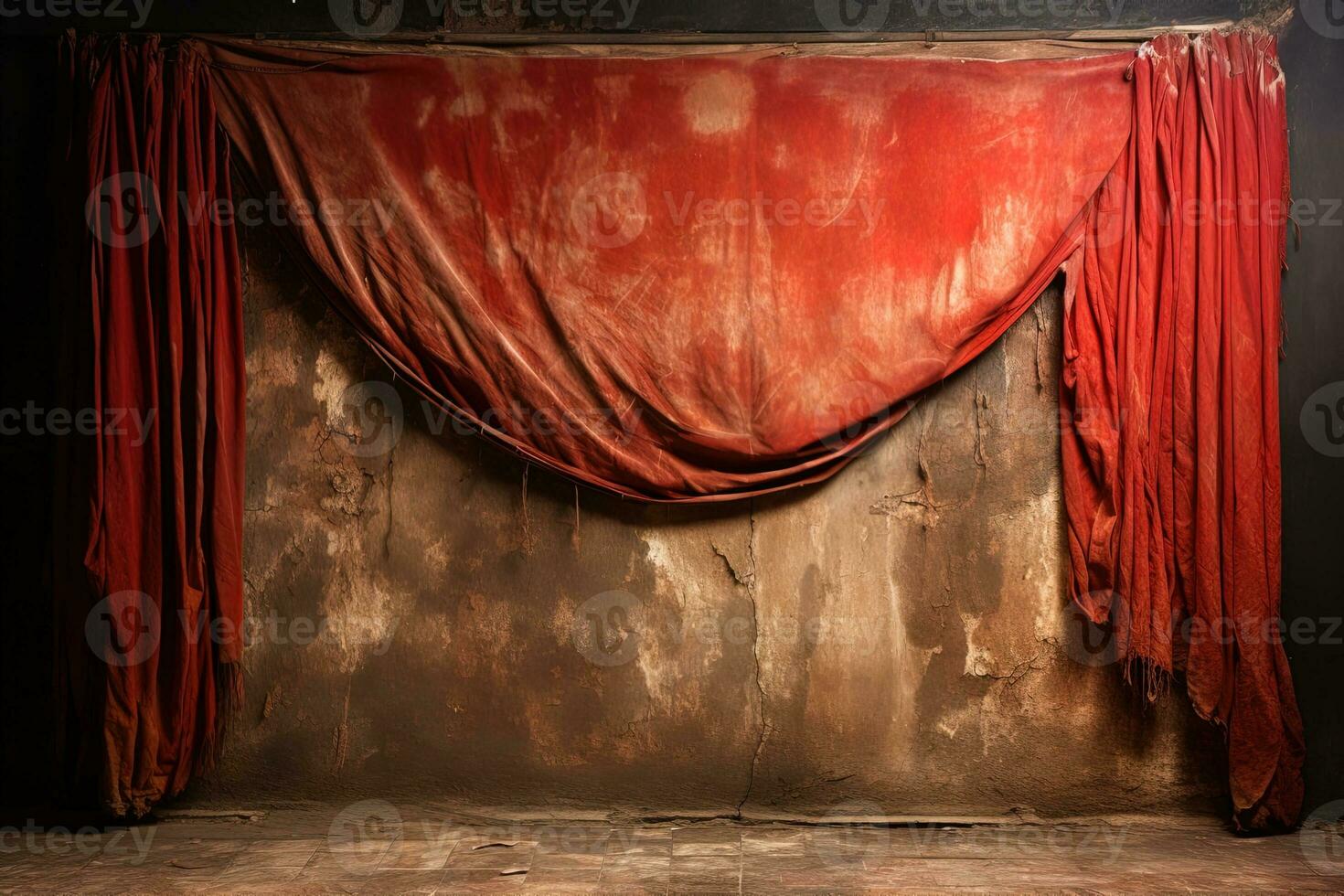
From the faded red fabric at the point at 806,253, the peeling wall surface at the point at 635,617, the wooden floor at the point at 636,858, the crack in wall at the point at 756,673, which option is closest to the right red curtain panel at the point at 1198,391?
the faded red fabric at the point at 806,253

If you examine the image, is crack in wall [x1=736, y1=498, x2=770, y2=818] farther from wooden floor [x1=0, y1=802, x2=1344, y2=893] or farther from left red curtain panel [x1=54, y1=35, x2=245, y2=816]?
left red curtain panel [x1=54, y1=35, x2=245, y2=816]

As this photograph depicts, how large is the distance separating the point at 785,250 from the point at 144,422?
1.86 metres

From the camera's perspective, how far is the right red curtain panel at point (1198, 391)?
278cm

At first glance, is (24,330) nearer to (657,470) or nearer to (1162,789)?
(657,470)

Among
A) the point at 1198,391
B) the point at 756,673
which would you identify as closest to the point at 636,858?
the point at 756,673

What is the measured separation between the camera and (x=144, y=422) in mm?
2801

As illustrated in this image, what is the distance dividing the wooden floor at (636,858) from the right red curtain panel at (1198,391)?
0.31 m

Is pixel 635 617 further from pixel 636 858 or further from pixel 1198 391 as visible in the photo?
pixel 1198 391

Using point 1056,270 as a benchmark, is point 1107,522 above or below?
below

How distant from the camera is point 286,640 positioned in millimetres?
2934

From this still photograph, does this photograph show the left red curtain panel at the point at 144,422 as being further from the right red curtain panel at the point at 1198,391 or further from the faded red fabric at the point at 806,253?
the right red curtain panel at the point at 1198,391

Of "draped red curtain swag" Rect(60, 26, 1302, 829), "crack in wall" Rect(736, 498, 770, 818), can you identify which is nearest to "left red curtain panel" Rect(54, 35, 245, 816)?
"draped red curtain swag" Rect(60, 26, 1302, 829)

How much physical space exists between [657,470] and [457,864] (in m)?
1.18

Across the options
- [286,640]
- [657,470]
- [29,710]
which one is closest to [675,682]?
[657,470]
